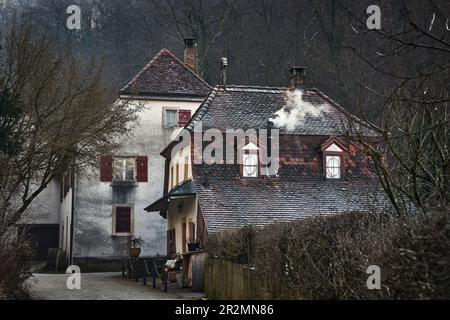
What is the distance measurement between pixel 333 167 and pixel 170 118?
12.3 metres

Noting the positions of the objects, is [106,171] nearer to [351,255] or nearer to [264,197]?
[264,197]

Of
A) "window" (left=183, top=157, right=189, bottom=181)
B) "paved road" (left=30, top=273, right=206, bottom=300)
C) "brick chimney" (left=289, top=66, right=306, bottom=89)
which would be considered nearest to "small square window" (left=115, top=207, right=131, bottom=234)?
"window" (left=183, top=157, right=189, bottom=181)

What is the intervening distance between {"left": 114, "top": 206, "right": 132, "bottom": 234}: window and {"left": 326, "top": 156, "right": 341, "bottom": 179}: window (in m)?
13.4

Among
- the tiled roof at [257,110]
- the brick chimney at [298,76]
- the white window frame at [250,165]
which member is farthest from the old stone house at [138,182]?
the white window frame at [250,165]

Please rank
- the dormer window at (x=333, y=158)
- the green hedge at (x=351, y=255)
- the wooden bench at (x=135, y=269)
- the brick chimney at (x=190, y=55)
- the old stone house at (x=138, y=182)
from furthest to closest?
the brick chimney at (x=190, y=55) → the old stone house at (x=138, y=182) → the dormer window at (x=333, y=158) → the wooden bench at (x=135, y=269) → the green hedge at (x=351, y=255)

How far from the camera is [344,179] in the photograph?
28406mm

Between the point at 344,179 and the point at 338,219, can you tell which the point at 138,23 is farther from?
the point at 338,219

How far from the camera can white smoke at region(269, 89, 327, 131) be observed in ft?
95.8

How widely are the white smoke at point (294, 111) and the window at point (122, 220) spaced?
11.5 m

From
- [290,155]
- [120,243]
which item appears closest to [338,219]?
[290,155]

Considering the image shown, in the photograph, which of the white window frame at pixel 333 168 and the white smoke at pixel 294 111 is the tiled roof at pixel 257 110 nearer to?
the white smoke at pixel 294 111

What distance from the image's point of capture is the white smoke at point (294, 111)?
95.8 ft

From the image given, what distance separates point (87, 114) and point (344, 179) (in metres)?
10.0

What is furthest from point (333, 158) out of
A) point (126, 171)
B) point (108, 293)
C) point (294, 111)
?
point (126, 171)
